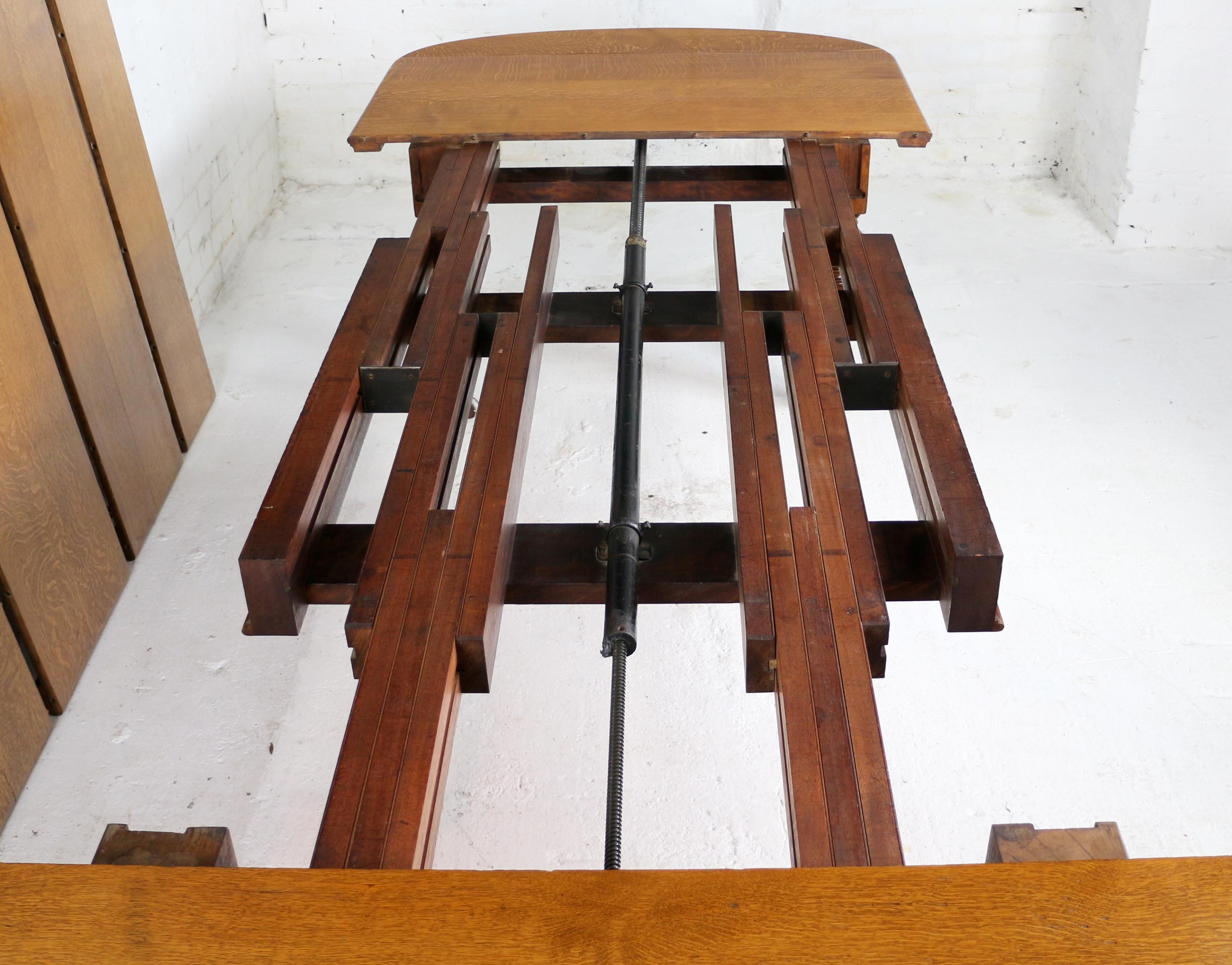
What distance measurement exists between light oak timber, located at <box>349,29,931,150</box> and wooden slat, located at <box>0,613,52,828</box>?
126 centimetres

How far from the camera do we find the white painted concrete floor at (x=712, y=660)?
2041mm

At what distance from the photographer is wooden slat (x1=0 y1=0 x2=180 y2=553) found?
2221mm

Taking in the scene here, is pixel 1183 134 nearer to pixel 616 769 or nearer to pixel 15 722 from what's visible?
pixel 616 769

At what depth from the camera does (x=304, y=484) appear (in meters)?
1.54

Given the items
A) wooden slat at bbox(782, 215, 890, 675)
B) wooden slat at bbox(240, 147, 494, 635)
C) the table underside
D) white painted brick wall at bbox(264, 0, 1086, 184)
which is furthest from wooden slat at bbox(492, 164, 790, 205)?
white painted brick wall at bbox(264, 0, 1086, 184)

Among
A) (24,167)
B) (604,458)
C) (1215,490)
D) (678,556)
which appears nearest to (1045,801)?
(678,556)

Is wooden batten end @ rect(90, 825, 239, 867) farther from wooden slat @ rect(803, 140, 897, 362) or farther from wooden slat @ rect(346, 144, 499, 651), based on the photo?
wooden slat @ rect(803, 140, 897, 362)

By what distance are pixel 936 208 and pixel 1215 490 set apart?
1865 mm

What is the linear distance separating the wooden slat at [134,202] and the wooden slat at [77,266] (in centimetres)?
4

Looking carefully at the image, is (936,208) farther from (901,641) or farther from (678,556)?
(678,556)

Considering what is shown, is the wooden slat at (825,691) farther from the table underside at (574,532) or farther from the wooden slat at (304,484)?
the wooden slat at (304,484)

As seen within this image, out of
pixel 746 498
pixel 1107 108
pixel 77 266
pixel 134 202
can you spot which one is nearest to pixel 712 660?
pixel 746 498

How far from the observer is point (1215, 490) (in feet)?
9.16

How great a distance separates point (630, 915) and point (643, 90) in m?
2.17
